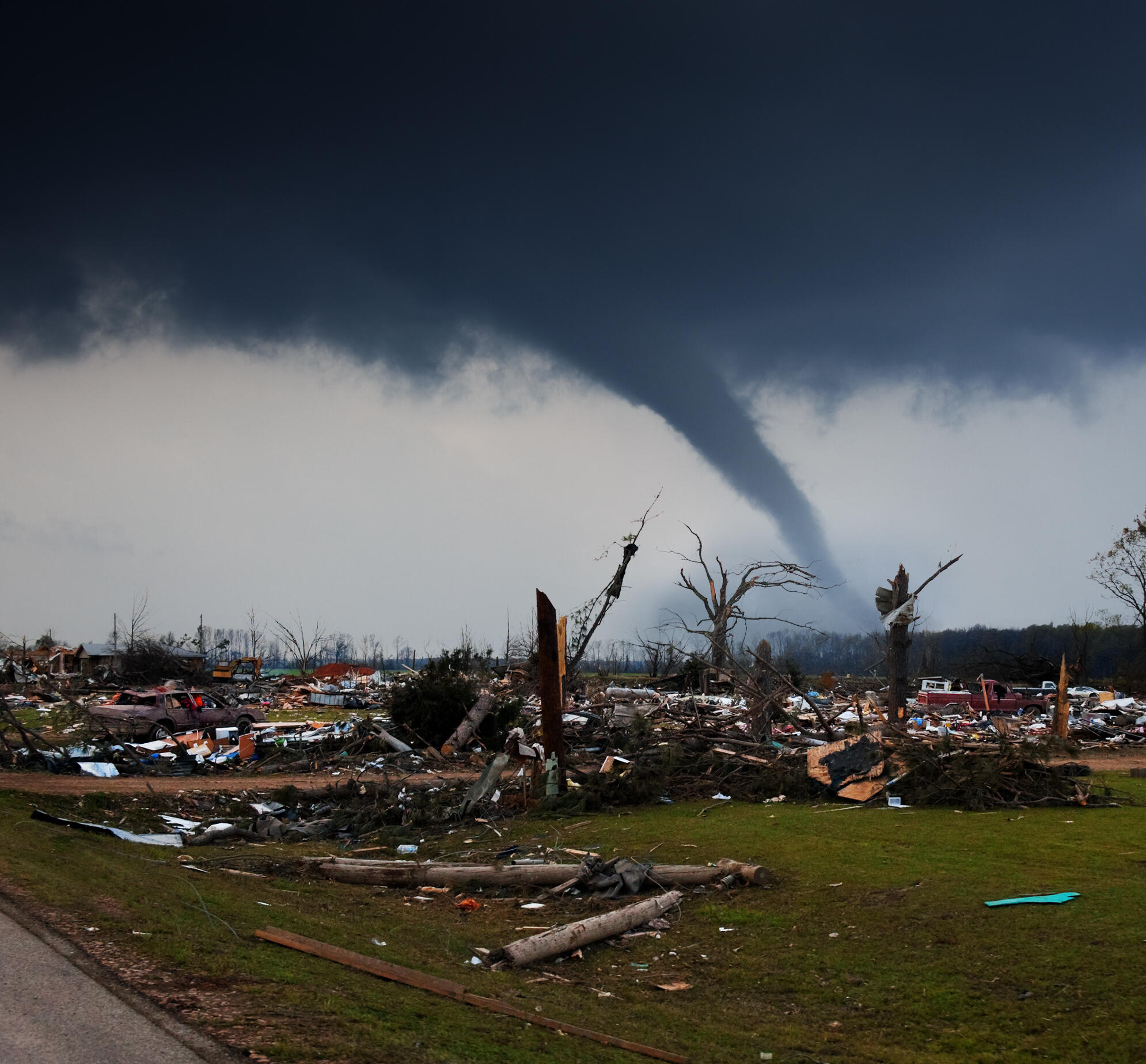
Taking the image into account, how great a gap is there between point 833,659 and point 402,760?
360 ft

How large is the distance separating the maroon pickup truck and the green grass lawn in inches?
458

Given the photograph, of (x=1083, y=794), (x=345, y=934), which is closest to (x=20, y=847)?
(x=345, y=934)

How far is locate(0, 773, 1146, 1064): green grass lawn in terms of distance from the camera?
4.91 meters

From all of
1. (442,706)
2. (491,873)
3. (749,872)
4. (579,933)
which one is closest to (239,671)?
(442,706)

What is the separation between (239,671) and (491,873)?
1884 inches

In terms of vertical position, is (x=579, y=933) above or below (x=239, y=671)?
above

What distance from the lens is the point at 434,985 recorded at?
18.3 ft

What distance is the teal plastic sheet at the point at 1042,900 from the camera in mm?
7188

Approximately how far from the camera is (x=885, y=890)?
26.0 ft

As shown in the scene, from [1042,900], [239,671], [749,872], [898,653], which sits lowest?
[239,671]

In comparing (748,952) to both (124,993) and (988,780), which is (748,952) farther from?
(988,780)

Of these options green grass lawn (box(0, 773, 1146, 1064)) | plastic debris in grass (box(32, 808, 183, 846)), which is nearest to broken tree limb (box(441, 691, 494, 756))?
plastic debris in grass (box(32, 808, 183, 846))

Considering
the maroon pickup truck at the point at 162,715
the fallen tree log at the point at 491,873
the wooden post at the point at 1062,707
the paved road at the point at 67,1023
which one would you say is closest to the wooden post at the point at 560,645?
the fallen tree log at the point at 491,873

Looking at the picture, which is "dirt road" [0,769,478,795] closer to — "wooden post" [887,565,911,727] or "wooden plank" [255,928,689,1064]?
"wooden post" [887,565,911,727]
